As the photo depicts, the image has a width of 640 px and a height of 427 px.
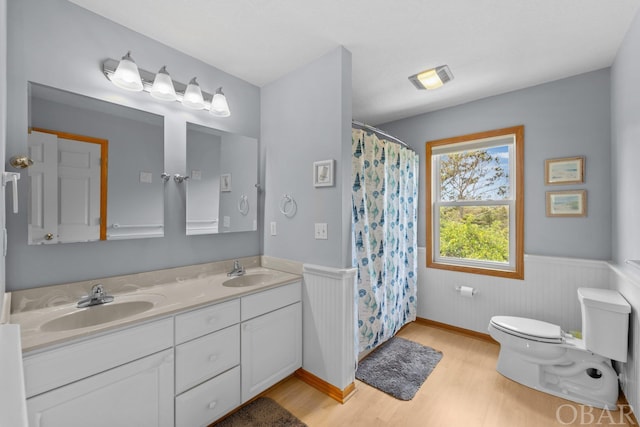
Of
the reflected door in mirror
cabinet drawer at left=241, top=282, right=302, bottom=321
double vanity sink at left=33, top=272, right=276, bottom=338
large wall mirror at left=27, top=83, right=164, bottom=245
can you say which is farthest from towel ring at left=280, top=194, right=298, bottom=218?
the reflected door in mirror

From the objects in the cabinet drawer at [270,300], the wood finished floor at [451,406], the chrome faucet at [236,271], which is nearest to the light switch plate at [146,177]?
the chrome faucet at [236,271]

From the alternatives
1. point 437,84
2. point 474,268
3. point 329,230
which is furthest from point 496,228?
point 329,230

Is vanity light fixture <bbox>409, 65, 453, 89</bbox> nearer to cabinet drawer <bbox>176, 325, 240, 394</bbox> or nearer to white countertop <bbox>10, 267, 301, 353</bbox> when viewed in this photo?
white countertop <bbox>10, 267, 301, 353</bbox>

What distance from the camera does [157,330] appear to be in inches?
52.4

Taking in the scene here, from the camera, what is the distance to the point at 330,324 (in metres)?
1.91

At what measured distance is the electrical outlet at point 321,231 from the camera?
1938 millimetres

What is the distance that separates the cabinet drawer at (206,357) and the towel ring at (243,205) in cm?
97

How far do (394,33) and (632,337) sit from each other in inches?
96.7

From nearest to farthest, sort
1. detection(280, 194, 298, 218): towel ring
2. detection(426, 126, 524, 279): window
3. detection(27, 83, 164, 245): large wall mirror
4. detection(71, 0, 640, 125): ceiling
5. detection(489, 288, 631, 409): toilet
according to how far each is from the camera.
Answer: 1. detection(27, 83, 164, 245): large wall mirror
2. detection(71, 0, 640, 125): ceiling
3. detection(489, 288, 631, 409): toilet
4. detection(280, 194, 298, 218): towel ring
5. detection(426, 126, 524, 279): window

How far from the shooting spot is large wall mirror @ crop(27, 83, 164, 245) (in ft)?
4.63

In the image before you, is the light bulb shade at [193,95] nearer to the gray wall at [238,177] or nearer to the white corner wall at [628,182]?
the gray wall at [238,177]

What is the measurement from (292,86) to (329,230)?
1206 millimetres

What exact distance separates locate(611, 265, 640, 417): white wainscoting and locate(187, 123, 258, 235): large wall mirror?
2593 mm

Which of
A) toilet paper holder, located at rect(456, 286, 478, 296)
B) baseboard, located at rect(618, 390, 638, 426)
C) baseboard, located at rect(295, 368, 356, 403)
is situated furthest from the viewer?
toilet paper holder, located at rect(456, 286, 478, 296)
